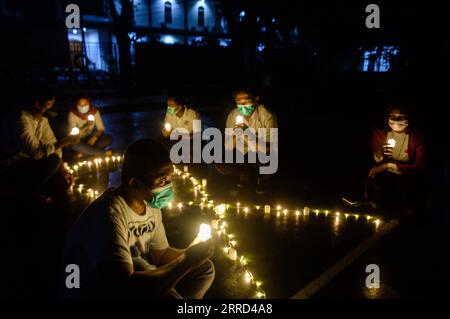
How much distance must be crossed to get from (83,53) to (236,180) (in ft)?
Result: 57.8

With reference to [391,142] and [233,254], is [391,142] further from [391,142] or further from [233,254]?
[233,254]

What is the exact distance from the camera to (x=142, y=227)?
2.52 meters

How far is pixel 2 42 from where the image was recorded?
18.7 m

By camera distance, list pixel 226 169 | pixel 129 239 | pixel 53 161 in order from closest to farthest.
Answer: pixel 129 239 → pixel 53 161 → pixel 226 169

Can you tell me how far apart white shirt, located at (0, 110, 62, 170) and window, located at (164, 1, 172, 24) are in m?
33.0

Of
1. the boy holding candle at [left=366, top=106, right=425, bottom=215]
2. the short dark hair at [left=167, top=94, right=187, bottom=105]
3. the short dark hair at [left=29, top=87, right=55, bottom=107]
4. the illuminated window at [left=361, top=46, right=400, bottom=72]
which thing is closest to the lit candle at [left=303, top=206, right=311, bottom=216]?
the boy holding candle at [left=366, top=106, right=425, bottom=215]

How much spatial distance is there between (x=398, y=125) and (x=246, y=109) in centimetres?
235

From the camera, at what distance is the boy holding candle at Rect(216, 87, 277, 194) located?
580 cm


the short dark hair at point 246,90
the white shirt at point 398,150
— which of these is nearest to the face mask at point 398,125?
the white shirt at point 398,150

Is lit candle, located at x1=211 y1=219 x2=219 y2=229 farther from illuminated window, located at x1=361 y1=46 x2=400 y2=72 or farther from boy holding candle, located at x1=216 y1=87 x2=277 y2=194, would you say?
illuminated window, located at x1=361 y1=46 x2=400 y2=72

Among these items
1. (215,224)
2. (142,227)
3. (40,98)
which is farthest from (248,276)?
(40,98)

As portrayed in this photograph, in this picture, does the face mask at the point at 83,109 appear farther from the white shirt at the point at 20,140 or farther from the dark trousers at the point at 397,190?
the dark trousers at the point at 397,190

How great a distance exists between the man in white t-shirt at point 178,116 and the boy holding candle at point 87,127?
4.98 feet

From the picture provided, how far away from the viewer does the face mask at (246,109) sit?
5.87 metres
